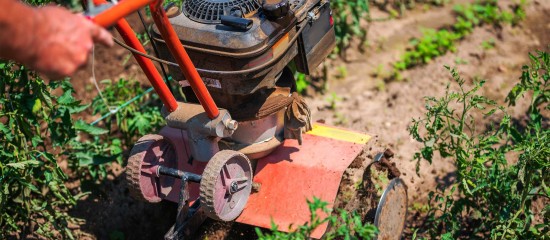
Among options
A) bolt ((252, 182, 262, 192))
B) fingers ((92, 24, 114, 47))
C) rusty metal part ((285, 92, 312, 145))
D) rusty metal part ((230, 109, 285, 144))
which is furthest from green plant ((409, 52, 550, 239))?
fingers ((92, 24, 114, 47))

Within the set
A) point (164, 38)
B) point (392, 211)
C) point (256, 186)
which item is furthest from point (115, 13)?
point (392, 211)

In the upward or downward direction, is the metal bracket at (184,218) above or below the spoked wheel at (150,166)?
below

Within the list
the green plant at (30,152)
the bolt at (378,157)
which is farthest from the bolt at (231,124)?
the green plant at (30,152)

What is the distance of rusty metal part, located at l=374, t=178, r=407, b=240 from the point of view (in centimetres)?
374

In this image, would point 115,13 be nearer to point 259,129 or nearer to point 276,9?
point 276,9

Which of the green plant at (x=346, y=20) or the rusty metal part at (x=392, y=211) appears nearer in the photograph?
the rusty metal part at (x=392, y=211)

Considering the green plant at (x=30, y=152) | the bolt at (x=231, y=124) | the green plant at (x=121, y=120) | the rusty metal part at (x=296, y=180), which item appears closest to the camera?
the bolt at (x=231, y=124)

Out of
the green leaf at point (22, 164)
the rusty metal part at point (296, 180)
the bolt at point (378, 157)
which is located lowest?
the bolt at point (378, 157)

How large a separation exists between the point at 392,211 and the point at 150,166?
132 cm

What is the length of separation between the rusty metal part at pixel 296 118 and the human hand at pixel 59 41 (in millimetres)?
1535

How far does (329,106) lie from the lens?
5.52 metres

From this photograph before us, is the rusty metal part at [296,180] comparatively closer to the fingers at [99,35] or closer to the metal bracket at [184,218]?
the metal bracket at [184,218]

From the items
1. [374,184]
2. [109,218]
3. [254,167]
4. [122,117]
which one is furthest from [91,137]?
[374,184]

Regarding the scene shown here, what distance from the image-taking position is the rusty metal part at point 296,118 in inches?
145
